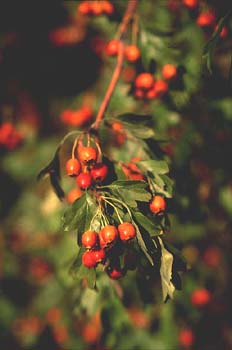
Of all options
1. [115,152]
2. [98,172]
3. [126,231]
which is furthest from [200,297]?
[126,231]

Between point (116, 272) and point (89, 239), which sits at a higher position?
point (89, 239)

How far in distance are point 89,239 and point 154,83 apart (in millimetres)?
1390

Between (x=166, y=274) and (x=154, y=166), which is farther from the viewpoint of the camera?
(x=154, y=166)

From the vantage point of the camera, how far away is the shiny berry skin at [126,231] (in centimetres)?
189

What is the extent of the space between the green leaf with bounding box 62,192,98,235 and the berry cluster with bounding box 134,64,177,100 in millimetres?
1085

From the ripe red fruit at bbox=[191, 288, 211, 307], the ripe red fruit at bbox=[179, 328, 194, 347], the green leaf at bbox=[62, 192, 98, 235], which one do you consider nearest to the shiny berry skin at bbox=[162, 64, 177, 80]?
the green leaf at bbox=[62, 192, 98, 235]

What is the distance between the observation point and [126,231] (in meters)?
1.89

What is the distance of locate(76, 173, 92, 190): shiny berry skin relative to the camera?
2131 mm

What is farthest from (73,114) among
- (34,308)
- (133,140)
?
(34,308)

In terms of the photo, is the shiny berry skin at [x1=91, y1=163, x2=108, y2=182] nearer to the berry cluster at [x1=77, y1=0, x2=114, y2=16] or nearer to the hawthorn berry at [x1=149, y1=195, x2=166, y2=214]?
the hawthorn berry at [x1=149, y1=195, x2=166, y2=214]

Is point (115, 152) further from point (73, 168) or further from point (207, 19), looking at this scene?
point (207, 19)

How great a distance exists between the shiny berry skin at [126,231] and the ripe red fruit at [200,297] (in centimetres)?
256

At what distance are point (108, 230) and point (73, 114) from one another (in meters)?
2.07

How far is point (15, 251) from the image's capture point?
540cm
